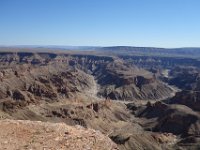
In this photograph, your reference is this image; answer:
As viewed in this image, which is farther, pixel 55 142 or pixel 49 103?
pixel 49 103

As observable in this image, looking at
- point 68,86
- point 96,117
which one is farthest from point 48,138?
point 68,86

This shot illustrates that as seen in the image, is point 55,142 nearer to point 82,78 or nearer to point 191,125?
point 191,125

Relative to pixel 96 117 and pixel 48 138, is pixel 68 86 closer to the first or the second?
pixel 96 117

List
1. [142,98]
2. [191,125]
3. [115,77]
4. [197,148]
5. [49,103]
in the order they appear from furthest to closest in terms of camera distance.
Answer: [115,77]
[142,98]
[49,103]
[191,125]
[197,148]

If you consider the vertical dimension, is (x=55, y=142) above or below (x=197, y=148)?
above

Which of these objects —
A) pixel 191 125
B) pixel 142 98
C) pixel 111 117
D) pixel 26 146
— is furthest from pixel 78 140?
pixel 142 98

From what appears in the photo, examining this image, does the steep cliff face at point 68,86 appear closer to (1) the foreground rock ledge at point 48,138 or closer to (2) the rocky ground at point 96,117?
Answer: (2) the rocky ground at point 96,117

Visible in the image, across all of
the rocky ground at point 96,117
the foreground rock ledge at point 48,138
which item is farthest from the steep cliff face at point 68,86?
the foreground rock ledge at point 48,138

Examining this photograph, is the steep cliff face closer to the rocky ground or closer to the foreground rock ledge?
the rocky ground
